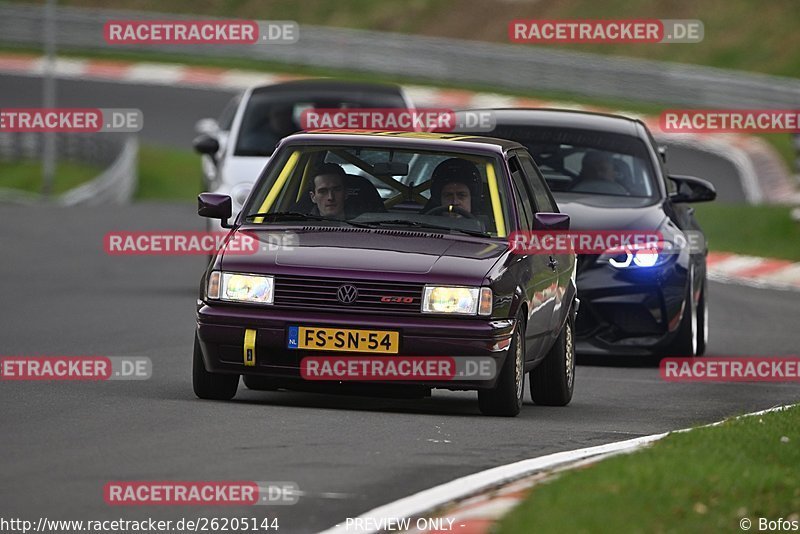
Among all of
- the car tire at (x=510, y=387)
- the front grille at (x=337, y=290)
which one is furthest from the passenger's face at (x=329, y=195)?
the car tire at (x=510, y=387)

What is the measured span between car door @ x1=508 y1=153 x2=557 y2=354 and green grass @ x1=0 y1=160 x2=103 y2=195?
29.0m

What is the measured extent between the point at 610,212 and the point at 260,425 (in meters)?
5.03

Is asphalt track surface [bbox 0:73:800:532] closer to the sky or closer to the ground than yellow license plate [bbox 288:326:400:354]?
closer to the ground

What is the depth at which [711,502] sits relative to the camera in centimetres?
716

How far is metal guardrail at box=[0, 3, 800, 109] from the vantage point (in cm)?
4103

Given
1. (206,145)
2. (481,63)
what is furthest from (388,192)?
(481,63)

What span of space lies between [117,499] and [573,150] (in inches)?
314

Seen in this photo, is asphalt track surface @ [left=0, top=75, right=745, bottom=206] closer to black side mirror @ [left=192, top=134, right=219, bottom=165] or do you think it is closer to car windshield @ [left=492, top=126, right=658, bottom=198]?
black side mirror @ [left=192, top=134, right=219, bottom=165]

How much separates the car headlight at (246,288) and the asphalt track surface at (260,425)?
1.84 feet

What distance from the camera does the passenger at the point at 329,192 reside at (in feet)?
36.0

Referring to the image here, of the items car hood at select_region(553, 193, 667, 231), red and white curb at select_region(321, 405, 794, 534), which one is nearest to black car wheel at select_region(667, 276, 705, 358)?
car hood at select_region(553, 193, 667, 231)

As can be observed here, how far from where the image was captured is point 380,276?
1015 centimetres

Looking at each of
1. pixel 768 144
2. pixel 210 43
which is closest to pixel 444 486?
pixel 768 144

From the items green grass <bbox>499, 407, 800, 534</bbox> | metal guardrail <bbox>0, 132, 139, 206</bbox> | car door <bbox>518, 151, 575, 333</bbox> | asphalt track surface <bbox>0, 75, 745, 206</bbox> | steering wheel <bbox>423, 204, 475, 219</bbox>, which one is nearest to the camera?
green grass <bbox>499, 407, 800, 534</bbox>
